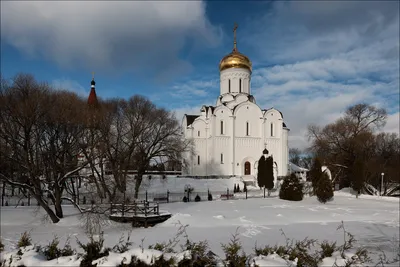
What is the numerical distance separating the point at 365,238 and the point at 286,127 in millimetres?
31790

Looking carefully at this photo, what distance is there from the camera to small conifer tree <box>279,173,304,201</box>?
2441cm

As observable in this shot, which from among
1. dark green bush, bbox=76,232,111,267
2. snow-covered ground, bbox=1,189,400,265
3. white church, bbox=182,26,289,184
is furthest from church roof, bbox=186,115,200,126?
dark green bush, bbox=76,232,111,267

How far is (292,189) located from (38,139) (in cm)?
1784

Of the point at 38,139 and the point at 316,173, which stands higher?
the point at 38,139

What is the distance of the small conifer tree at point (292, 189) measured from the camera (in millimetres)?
24406

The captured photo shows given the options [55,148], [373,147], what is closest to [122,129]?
[55,148]

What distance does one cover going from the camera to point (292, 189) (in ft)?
80.3

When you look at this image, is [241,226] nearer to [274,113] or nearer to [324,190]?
[324,190]

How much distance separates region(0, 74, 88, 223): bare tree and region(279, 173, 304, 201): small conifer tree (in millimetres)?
15587

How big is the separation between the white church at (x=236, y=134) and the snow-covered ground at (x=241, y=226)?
1904 cm

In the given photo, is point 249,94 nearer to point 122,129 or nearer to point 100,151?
point 122,129

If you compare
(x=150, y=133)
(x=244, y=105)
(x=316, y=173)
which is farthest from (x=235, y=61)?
(x=316, y=173)

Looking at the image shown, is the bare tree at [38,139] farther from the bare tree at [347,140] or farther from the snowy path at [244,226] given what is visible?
the bare tree at [347,140]

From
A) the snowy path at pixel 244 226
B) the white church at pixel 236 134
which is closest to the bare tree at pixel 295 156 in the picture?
the white church at pixel 236 134
